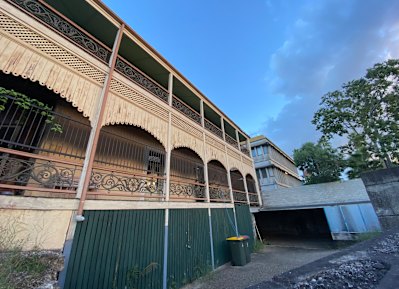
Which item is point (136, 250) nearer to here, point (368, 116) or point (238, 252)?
point (238, 252)

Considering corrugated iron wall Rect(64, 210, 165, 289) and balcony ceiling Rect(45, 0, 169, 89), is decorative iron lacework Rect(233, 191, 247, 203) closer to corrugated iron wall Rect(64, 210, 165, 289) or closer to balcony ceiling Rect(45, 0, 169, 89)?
corrugated iron wall Rect(64, 210, 165, 289)

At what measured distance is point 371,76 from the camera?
1461cm

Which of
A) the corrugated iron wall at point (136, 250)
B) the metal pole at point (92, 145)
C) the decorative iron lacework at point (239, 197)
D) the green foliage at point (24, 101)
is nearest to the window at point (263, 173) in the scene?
the decorative iron lacework at point (239, 197)

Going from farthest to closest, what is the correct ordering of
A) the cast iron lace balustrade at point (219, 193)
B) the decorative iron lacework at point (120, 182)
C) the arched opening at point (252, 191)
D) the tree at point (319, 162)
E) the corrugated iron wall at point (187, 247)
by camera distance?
1. the tree at point (319, 162)
2. the arched opening at point (252, 191)
3. the cast iron lace balustrade at point (219, 193)
4. the corrugated iron wall at point (187, 247)
5. the decorative iron lacework at point (120, 182)

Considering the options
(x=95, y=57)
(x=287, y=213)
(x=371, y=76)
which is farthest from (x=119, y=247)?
(x=371, y=76)

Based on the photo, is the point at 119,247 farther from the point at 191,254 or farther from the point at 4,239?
the point at 191,254

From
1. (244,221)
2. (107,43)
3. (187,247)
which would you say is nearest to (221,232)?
(187,247)

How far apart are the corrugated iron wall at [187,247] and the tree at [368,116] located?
15565 millimetres

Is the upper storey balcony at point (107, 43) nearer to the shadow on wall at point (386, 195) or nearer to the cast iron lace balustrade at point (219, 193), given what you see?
the cast iron lace balustrade at point (219, 193)

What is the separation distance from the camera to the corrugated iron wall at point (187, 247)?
18.4ft

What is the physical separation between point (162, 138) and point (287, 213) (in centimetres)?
1835

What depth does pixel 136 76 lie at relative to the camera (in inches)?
256

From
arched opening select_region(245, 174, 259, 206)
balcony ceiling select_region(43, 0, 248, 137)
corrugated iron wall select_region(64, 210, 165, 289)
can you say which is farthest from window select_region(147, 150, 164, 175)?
arched opening select_region(245, 174, 259, 206)

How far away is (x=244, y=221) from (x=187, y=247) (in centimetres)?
523
